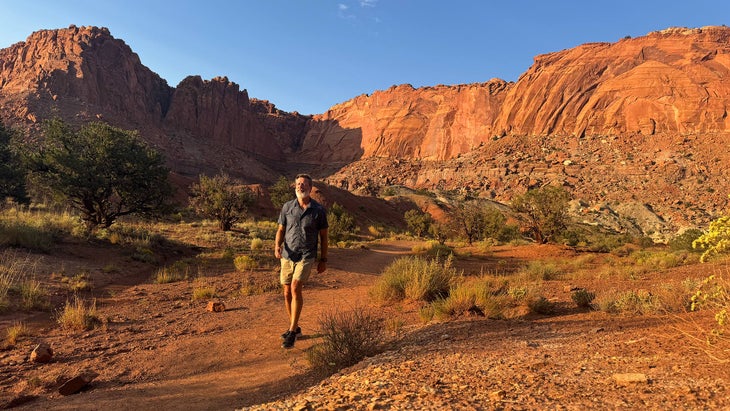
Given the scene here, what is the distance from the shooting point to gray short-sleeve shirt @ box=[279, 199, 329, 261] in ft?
17.1

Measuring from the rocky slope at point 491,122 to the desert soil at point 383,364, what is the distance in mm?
50835

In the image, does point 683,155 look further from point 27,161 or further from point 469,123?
point 27,161

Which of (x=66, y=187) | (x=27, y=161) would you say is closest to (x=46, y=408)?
(x=66, y=187)

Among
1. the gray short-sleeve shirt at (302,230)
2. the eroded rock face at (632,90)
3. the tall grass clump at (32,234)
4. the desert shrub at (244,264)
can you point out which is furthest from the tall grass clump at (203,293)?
the eroded rock face at (632,90)

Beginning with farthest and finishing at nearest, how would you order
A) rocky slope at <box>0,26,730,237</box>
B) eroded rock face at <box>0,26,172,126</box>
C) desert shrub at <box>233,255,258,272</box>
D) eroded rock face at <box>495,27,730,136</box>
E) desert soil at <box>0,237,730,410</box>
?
eroded rock face at <box>0,26,172,126</box> < eroded rock face at <box>495,27,730,136</box> < rocky slope at <box>0,26,730,237</box> < desert shrub at <box>233,255,258,272</box> < desert soil at <box>0,237,730,410</box>

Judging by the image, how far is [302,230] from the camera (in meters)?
5.25

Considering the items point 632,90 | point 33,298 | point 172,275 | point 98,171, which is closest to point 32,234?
point 98,171

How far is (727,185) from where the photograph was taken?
51719 millimetres

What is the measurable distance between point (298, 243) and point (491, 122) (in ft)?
288

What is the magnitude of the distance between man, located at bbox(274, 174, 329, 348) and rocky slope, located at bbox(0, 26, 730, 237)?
5196 centimetres

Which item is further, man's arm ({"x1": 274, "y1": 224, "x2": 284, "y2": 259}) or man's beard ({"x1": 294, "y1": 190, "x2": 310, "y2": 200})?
man's arm ({"x1": 274, "y1": 224, "x2": 284, "y2": 259})

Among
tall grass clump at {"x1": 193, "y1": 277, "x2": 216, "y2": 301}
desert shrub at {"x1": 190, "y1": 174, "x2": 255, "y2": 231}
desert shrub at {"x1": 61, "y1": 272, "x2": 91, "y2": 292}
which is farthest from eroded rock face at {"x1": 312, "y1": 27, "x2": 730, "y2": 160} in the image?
desert shrub at {"x1": 61, "y1": 272, "x2": 91, "y2": 292}

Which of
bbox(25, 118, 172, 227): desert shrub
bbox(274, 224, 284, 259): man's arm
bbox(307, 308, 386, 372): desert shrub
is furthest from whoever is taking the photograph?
bbox(25, 118, 172, 227): desert shrub

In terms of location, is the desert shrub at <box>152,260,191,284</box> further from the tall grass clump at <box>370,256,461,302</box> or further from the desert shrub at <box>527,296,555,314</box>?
the desert shrub at <box>527,296,555,314</box>
